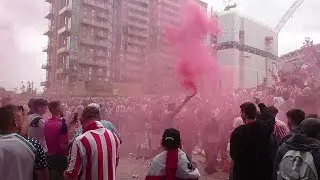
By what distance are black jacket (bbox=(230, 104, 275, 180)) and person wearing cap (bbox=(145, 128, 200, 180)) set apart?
1.13 meters

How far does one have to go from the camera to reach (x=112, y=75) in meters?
63.8

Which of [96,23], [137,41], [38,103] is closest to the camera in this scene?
[38,103]

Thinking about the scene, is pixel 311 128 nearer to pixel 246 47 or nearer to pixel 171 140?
pixel 171 140

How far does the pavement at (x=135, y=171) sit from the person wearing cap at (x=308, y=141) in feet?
20.7

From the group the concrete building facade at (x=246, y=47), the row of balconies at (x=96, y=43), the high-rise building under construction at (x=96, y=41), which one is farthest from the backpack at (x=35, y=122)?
the concrete building facade at (x=246, y=47)

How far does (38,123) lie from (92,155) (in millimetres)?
2081

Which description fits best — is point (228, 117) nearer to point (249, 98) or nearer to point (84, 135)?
point (249, 98)

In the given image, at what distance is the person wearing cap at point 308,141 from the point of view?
402 centimetres

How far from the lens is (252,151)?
5.17 m

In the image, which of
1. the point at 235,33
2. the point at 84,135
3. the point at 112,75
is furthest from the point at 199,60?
the point at 235,33

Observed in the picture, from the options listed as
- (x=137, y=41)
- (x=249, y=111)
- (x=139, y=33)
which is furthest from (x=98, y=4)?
(x=249, y=111)

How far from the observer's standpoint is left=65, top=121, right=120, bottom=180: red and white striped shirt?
14.8 feet

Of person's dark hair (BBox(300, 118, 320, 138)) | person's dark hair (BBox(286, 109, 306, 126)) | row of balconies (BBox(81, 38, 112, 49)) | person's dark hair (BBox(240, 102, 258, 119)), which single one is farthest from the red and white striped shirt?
row of balconies (BBox(81, 38, 112, 49))

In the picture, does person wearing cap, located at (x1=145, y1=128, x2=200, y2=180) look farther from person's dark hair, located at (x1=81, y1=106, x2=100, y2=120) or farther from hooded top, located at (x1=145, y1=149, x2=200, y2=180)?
person's dark hair, located at (x1=81, y1=106, x2=100, y2=120)
